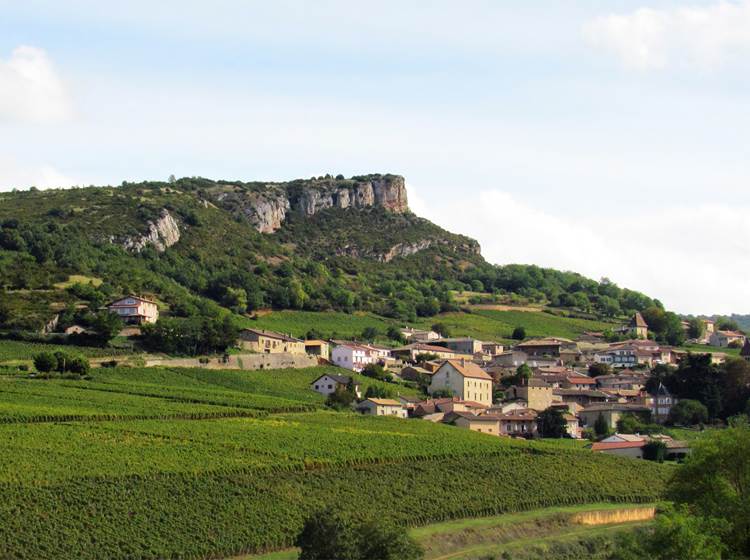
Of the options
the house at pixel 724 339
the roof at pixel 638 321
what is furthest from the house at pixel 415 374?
the house at pixel 724 339

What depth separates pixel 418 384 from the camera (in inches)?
4658

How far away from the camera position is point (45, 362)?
307 feet

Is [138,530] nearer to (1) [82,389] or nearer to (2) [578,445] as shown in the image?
(1) [82,389]

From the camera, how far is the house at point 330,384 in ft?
350

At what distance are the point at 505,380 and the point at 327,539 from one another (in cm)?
7234

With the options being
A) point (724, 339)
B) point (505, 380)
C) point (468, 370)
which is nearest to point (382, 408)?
point (468, 370)

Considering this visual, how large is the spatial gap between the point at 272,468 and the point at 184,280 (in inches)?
3414

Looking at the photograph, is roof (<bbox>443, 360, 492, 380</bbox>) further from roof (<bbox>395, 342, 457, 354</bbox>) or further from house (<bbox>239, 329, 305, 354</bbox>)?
roof (<bbox>395, 342, 457, 354</bbox>)

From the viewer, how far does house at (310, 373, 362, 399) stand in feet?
350

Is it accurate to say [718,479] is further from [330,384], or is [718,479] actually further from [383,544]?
[330,384]

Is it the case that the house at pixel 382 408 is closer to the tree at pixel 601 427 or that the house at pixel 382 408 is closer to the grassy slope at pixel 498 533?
the tree at pixel 601 427

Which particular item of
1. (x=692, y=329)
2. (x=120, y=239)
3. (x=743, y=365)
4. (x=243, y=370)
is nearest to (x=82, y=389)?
(x=243, y=370)

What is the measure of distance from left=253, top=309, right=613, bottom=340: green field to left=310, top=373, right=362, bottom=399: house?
2757cm

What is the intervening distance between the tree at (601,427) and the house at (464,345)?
35.0m
